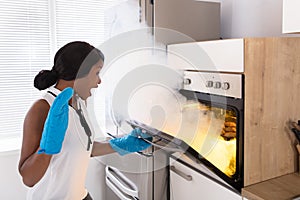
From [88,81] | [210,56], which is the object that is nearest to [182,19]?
[210,56]

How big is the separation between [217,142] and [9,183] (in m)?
1.55

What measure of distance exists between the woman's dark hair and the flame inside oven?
0.49 metres

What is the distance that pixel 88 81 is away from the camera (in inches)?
49.6

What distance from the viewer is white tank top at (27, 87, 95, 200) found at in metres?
1.24

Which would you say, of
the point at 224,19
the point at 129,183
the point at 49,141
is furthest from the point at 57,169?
the point at 224,19

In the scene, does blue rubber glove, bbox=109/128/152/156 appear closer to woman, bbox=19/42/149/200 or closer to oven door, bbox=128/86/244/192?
oven door, bbox=128/86/244/192

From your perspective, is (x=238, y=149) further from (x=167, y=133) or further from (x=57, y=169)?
(x=57, y=169)

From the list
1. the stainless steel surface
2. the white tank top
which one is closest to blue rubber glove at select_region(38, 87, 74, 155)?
the white tank top

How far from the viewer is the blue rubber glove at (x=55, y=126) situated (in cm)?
104

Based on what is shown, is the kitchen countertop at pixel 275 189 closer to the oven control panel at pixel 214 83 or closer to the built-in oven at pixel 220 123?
the built-in oven at pixel 220 123

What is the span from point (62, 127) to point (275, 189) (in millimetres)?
847

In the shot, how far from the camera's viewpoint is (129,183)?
1.77 meters

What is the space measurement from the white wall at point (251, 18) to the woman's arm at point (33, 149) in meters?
1.29

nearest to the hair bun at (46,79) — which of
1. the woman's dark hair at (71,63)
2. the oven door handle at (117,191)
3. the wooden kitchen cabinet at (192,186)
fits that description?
the woman's dark hair at (71,63)
